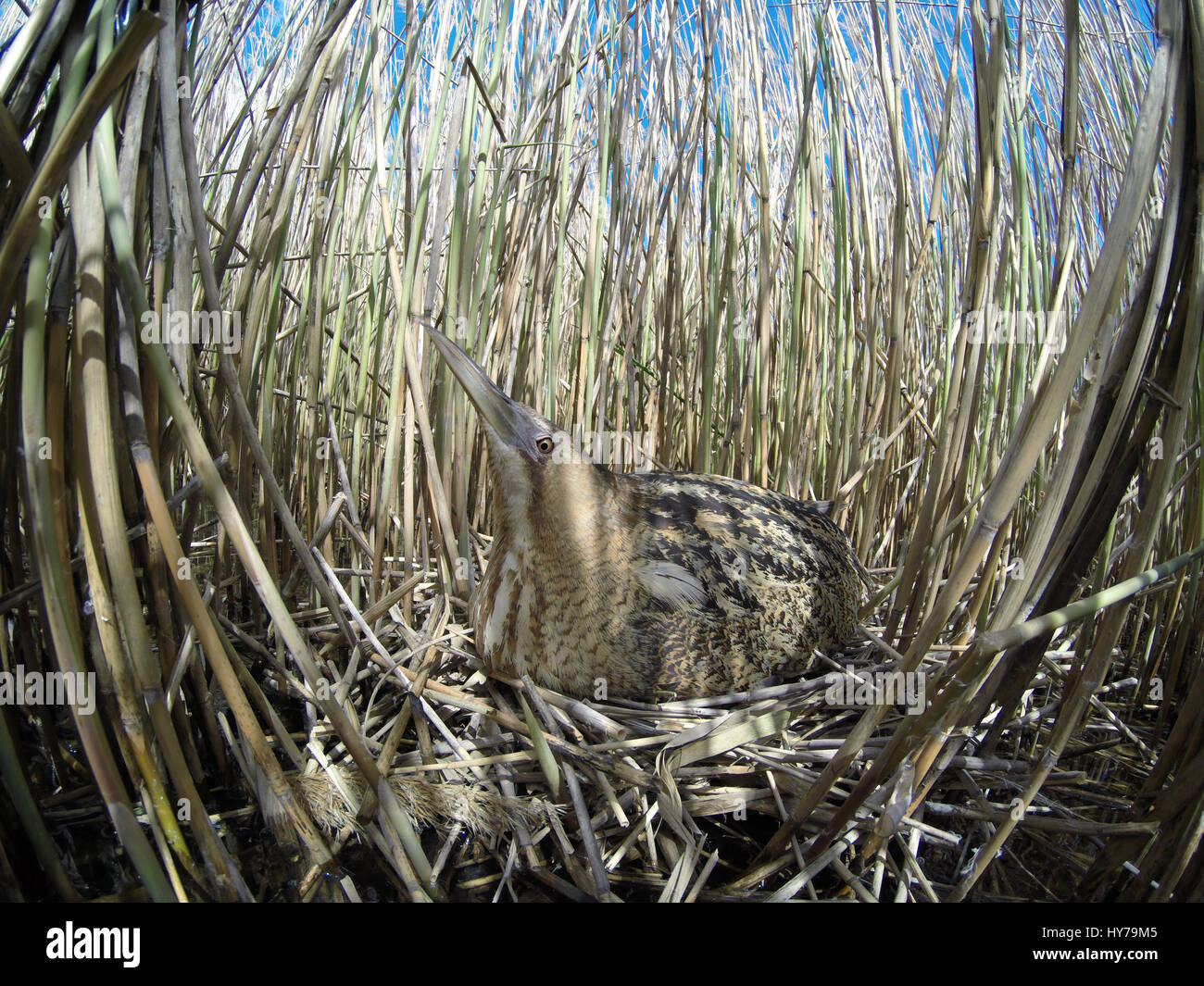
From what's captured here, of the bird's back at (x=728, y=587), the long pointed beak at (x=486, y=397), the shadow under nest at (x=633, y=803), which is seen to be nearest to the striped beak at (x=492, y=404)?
the long pointed beak at (x=486, y=397)

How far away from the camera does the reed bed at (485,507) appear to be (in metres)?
0.89

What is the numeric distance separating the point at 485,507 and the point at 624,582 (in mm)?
888

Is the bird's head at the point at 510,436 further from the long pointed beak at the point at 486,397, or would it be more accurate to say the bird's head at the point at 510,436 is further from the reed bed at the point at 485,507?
the reed bed at the point at 485,507

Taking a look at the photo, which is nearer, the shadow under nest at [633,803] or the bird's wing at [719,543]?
the shadow under nest at [633,803]

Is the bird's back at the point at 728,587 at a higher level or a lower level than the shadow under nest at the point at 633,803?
higher

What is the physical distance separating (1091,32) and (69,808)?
3306 mm

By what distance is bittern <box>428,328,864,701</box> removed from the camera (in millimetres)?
1640

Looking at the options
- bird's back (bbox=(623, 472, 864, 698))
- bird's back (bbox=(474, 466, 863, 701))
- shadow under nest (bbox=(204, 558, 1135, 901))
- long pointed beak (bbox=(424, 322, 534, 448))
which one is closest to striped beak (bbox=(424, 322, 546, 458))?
long pointed beak (bbox=(424, 322, 534, 448))

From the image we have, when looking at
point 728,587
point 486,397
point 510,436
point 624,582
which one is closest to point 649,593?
point 624,582

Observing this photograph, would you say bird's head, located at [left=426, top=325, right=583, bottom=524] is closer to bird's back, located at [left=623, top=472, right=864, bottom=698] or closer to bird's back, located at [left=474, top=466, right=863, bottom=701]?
bird's back, located at [left=474, top=466, right=863, bottom=701]

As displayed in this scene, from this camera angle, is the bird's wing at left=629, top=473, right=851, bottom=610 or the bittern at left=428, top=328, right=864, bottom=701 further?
the bird's wing at left=629, top=473, right=851, bottom=610

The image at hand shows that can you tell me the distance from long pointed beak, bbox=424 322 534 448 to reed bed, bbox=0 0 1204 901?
0.49 ft
